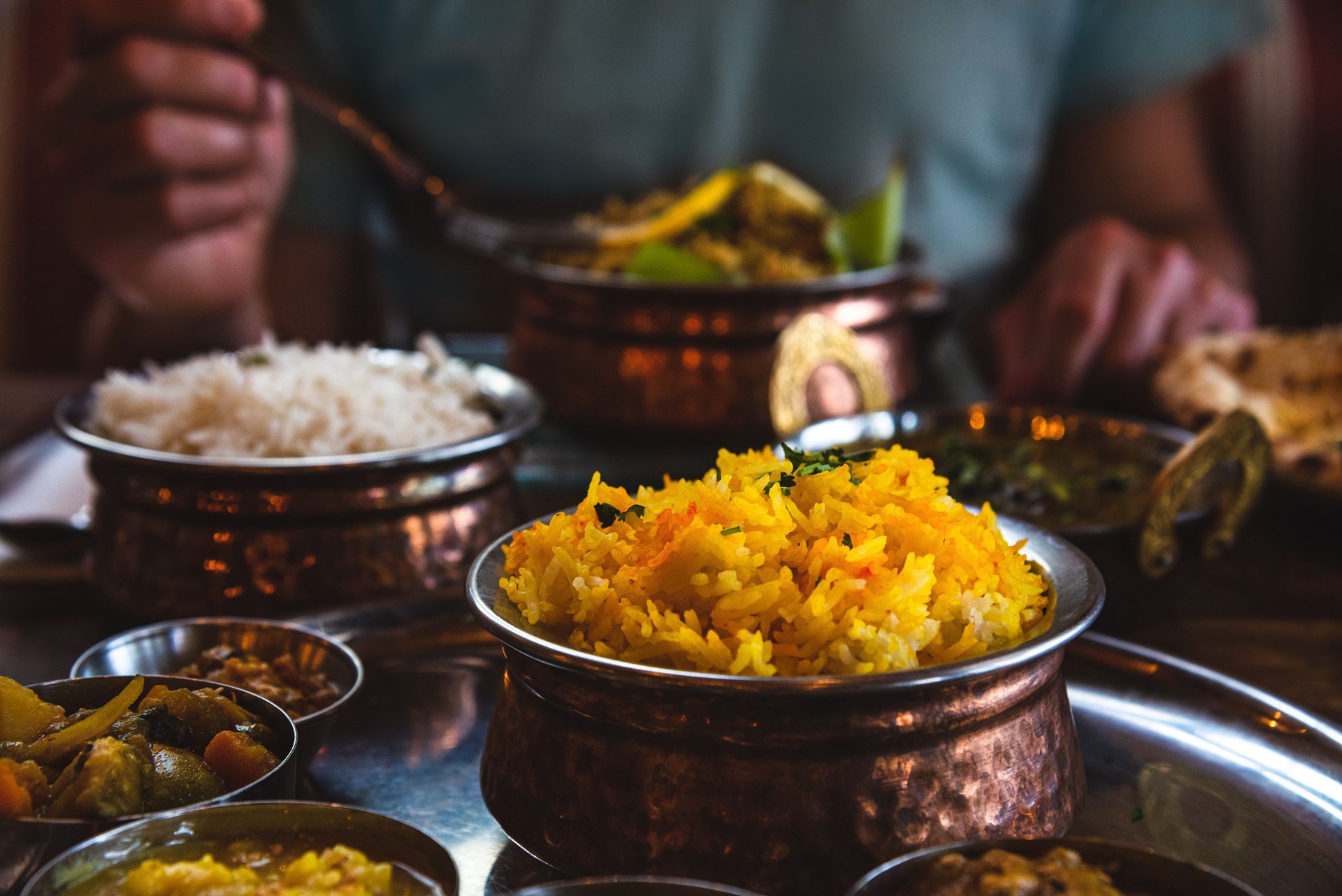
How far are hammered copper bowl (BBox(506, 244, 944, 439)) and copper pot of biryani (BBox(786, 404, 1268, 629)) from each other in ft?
0.87

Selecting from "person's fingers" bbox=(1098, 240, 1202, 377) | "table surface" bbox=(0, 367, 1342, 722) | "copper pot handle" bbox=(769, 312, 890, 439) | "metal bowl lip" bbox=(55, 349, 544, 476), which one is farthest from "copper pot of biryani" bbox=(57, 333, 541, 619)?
"person's fingers" bbox=(1098, 240, 1202, 377)

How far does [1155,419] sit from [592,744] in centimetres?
190

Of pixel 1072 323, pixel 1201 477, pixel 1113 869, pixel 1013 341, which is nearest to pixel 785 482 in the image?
pixel 1113 869

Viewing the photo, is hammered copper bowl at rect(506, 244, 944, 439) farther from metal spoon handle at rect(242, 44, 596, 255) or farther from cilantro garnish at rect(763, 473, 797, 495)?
cilantro garnish at rect(763, 473, 797, 495)

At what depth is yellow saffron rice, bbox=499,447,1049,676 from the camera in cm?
96

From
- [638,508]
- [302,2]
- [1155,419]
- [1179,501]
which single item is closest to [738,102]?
[302,2]

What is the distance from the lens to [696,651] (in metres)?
0.94

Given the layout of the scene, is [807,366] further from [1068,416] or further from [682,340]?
[1068,416]

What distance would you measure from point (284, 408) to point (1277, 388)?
6.16 feet

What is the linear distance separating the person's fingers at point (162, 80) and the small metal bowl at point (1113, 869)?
2.12 m

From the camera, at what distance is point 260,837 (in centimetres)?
91

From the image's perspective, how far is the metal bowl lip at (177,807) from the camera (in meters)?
0.88

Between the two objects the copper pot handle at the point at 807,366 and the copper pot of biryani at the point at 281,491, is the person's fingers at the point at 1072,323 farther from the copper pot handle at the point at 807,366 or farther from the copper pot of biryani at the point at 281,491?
the copper pot of biryani at the point at 281,491

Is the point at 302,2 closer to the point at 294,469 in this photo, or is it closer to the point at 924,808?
the point at 294,469
